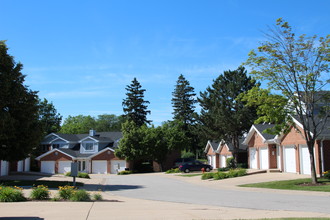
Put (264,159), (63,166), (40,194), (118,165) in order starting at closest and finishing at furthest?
(40,194) < (264,159) < (118,165) < (63,166)

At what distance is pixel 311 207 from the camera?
12797 millimetres

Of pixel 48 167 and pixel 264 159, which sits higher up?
pixel 264 159

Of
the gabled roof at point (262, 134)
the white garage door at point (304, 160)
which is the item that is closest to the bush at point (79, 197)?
the white garage door at point (304, 160)

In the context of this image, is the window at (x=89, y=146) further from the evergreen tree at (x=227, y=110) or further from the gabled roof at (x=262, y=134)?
the gabled roof at (x=262, y=134)

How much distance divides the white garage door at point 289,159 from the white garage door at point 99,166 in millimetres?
31866

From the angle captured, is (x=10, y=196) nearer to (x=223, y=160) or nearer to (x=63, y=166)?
(x=223, y=160)

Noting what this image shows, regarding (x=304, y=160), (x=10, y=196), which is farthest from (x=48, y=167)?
(x=10, y=196)

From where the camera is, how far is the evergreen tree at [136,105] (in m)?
76.4

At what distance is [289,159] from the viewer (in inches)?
1161

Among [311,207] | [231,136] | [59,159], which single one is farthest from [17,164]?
[311,207]

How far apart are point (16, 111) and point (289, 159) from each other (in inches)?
906

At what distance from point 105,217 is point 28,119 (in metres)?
17.3

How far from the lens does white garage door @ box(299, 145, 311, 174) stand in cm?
2653

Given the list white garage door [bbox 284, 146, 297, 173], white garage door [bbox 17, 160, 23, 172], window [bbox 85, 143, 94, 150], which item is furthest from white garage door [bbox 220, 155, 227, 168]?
white garage door [bbox 17, 160, 23, 172]
